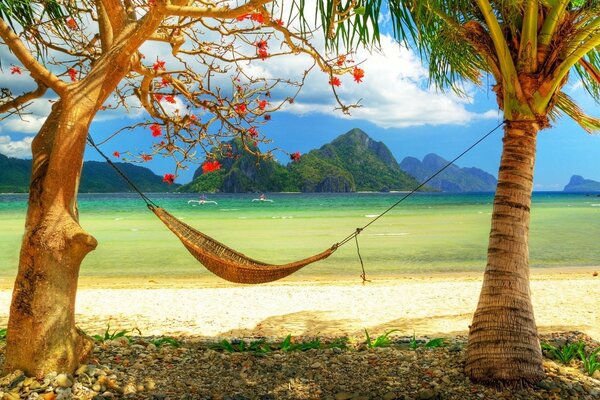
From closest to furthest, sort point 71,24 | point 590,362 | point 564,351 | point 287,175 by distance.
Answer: point 590,362
point 564,351
point 71,24
point 287,175

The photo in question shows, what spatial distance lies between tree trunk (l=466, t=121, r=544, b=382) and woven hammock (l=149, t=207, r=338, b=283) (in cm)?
90

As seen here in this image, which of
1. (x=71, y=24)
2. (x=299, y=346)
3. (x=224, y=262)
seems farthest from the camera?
(x=71, y=24)

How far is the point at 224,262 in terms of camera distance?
8.78ft

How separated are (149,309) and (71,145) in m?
3.07

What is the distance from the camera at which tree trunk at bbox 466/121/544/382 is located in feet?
8.42

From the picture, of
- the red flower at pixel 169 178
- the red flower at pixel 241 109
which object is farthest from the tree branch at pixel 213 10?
the red flower at pixel 169 178

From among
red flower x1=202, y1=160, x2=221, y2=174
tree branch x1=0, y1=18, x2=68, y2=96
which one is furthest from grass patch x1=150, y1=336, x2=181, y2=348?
tree branch x1=0, y1=18, x2=68, y2=96

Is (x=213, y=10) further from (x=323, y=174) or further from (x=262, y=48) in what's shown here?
(x=323, y=174)

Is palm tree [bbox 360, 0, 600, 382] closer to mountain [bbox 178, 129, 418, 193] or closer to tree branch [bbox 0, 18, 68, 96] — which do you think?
tree branch [bbox 0, 18, 68, 96]

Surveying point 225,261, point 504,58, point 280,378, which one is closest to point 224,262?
point 225,261

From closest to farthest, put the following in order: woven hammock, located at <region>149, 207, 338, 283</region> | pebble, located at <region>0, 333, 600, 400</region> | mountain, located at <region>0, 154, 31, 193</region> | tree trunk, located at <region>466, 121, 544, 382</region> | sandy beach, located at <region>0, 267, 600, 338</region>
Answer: pebble, located at <region>0, 333, 600, 400</region>
tree trunk, located at <region>466, 121, 544, 382</region>
woven hammock, located at <region>149, 207, 338, 283</region>
sandy beach, located at <region>0, 267, 600, 338</region>
mountain, located at <region>0, 154, 31, 193</region>

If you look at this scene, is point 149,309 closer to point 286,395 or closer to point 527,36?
point 286,395

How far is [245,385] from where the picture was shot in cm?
261

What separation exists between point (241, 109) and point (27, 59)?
1.47 metres
